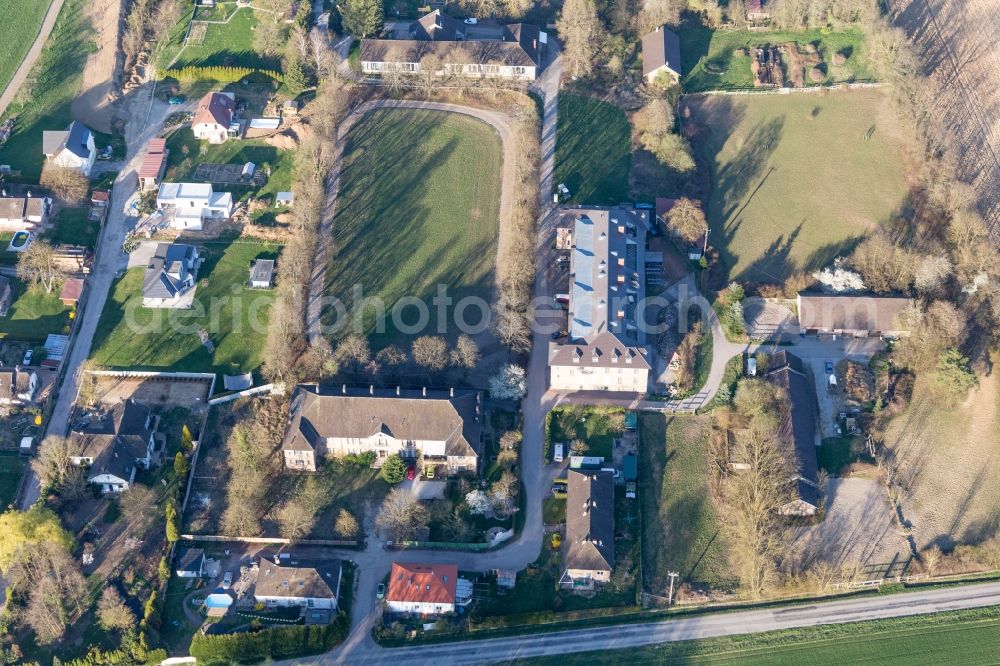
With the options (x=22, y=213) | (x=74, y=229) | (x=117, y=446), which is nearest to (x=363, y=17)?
(x=74, y=229)

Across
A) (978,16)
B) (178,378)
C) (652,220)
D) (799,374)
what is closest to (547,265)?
(652,220)

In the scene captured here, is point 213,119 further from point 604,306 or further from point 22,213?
point 604,306

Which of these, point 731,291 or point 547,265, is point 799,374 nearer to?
point 731,291

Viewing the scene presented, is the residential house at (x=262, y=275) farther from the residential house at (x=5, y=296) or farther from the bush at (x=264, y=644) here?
the bush at (x=264, y=644)

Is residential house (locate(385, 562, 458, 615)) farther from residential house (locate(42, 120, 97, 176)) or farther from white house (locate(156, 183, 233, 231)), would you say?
residential house (locate(42, 120, 97, 176))

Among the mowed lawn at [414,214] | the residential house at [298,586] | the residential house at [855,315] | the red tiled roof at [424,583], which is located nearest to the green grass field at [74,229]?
the mowed lawn at [414,214]

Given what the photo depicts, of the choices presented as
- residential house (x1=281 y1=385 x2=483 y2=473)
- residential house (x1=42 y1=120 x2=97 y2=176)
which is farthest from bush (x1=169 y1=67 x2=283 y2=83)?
residential house (x1=281 y1=385 x2=483 y2=473)
